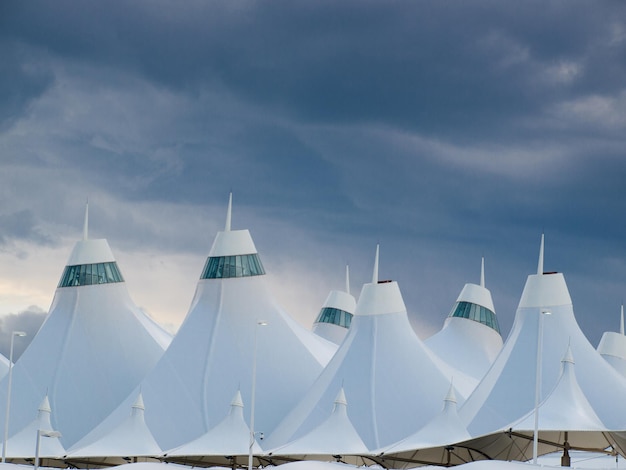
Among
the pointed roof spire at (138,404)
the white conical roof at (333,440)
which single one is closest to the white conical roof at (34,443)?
the pointed roof spire at (138,404)

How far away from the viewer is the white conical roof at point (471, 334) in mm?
88000

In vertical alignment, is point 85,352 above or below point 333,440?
above

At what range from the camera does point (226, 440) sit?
208 feet

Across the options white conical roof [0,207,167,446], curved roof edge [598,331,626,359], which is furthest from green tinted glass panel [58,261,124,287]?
curved roof edge [598,331,626,359]

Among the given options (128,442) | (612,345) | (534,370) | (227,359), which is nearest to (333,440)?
(128,442)

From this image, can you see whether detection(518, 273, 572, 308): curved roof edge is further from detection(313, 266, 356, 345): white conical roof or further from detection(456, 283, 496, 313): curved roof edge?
detection(313, 266, 356, 345): white conical roof

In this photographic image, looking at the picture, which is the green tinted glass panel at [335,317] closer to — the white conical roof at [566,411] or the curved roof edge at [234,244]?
the curved roof edge at [234,244]

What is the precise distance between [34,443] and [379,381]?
17.3 m

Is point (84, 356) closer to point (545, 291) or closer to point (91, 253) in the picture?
point (91, 253)

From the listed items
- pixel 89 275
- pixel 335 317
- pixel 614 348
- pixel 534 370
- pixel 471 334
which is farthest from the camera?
pixel 335 317

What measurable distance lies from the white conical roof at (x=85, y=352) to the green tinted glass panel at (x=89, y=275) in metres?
0.06

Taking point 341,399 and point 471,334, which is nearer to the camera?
point 341,399

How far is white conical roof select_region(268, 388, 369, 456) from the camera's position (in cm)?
6041

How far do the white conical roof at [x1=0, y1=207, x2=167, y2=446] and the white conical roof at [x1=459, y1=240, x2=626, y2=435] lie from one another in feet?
71.0
